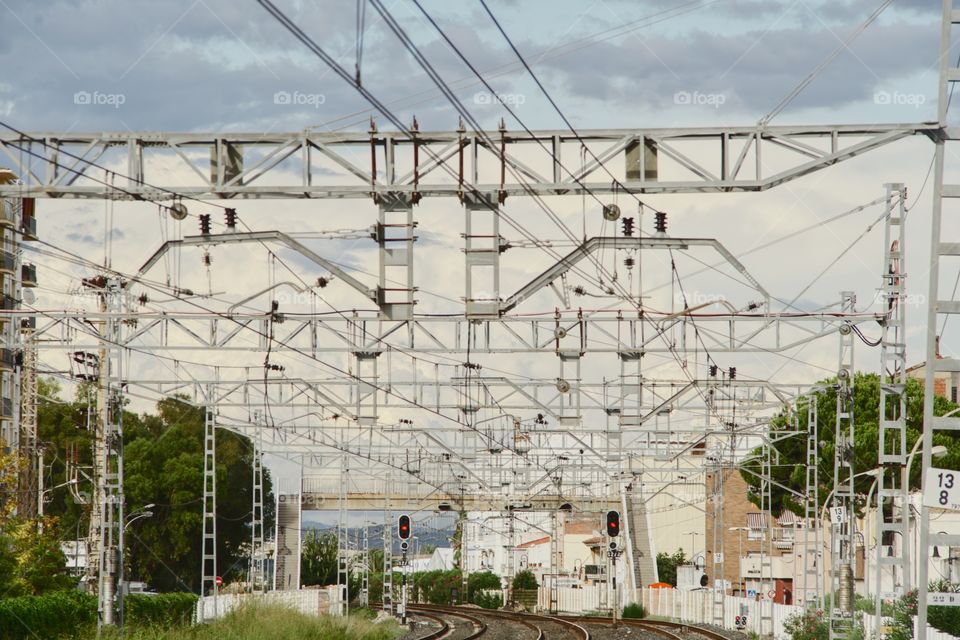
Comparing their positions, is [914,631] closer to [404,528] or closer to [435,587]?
[404,528]

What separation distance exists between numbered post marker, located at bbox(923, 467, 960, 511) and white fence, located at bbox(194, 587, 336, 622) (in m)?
20.6

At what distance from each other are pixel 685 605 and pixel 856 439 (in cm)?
1022

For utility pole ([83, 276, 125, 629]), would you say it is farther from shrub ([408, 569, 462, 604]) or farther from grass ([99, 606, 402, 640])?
shrub ([408, 569, 462, 604])

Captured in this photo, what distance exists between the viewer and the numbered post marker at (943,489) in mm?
13734

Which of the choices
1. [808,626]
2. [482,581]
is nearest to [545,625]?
[808,626]

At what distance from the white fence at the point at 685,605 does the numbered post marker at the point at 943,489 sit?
23.7m

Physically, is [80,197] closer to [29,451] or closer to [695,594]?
[29,451]

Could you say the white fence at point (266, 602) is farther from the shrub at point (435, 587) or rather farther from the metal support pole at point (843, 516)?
the shrub at point (435, 587)

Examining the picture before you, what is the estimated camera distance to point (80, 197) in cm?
1906

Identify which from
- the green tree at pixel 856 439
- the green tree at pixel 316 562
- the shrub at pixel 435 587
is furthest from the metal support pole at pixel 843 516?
the shrub at pixel 435 587

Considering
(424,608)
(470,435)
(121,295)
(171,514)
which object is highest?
(121,295)

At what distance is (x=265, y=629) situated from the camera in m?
28.6

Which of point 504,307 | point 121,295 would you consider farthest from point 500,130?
point 121,295

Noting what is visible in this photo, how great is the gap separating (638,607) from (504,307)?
1485 inches
